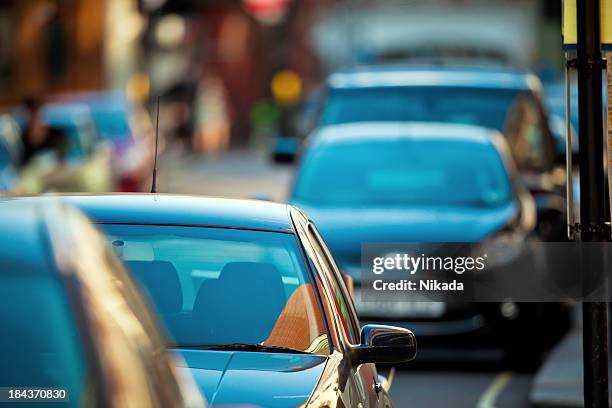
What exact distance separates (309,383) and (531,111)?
11.6 metres

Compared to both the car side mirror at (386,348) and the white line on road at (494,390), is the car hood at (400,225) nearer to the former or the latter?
the white line on road at (494,390)

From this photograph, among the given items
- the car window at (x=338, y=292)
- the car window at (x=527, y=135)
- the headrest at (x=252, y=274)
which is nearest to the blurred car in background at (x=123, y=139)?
the car window at (x=527, y=135)

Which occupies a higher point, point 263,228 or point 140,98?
point 263,228

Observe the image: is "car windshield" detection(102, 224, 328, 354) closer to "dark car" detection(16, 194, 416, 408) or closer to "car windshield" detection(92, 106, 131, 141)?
"dark car" detection(16, 194, 416, 408)

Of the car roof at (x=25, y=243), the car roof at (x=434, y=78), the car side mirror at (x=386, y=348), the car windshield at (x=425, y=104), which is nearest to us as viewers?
the car roof at (x=25, y=243)

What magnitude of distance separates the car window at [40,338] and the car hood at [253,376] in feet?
4.92

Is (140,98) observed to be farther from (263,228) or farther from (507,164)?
(263,228)

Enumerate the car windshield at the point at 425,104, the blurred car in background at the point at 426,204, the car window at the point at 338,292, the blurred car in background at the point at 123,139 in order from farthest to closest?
the blurred car in background at the point at 123,139
the car windshield at the point at 425,104
the blurred car in background at the point at 426,204
the car window at the point at 338,292

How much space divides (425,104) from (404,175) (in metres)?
3.33

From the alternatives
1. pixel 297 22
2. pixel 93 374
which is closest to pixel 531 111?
pixel 93 374

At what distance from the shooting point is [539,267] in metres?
7.95

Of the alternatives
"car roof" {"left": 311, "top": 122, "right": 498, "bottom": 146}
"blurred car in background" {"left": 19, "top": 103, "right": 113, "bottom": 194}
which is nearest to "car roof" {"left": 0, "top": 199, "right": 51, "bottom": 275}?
"car roof" {"left": 311, "top": 122, "right": 498, "bottom": 146}

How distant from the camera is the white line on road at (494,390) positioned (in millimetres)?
10180

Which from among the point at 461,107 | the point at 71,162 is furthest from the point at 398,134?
the point at 71,162
